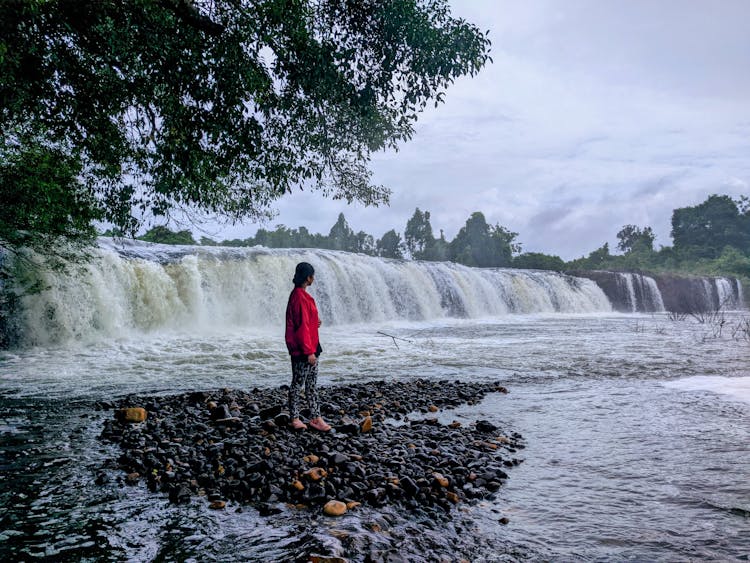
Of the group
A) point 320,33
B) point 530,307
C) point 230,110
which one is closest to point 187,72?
point 230,110

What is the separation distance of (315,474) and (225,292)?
18.9m

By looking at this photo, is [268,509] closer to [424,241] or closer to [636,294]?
[636,294]

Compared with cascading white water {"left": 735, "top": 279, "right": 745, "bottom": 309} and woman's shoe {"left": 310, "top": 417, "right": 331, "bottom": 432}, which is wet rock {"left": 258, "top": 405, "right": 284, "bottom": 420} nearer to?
woman's shoe {"left": 310, "top": 417, "right": 331, "bottom": 432}

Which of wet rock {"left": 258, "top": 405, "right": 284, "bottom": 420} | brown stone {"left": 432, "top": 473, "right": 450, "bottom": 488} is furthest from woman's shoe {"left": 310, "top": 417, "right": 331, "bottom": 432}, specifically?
brown stone {"left": 432, "top": 473, "right": 450, "bottom": 488}

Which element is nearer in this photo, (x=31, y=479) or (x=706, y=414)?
(x=31, y=479)

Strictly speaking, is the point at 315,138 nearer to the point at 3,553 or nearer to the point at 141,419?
the point at 141,419

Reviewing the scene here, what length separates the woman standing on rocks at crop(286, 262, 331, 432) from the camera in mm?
6102

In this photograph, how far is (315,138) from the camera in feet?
34.9

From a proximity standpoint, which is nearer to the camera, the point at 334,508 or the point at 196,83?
the point at 334,508

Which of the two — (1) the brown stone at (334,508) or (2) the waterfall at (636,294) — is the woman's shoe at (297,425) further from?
(2) the waterfall at (636,294)

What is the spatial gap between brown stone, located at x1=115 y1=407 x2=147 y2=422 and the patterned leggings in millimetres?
2172

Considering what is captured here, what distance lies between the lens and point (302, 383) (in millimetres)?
6375

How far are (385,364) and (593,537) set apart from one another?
9728mm

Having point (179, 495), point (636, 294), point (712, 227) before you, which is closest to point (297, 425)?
point (179, 495)
